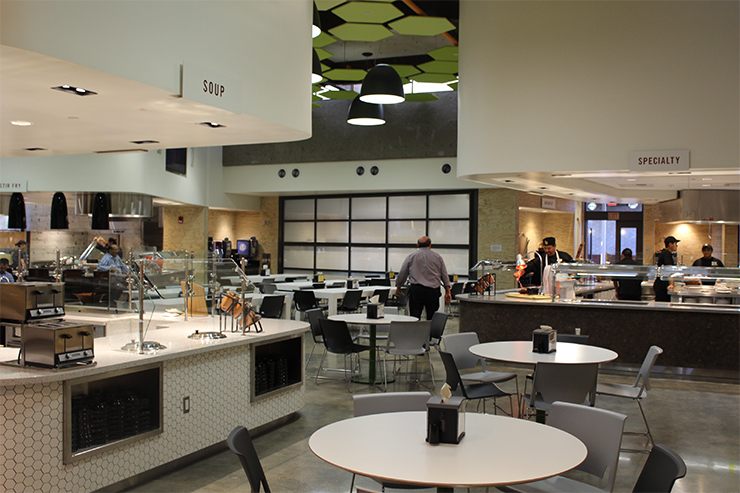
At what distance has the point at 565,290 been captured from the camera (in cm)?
811

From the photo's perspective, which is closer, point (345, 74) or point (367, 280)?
point (345, 74)

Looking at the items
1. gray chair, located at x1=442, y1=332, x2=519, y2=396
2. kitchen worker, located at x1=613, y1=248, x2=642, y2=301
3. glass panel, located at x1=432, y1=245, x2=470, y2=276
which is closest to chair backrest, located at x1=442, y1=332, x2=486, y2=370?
gray chair, located at x1=442, y1=332, x2=519, y2=396

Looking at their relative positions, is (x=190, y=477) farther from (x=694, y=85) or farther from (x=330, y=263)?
(x=330, y=263)

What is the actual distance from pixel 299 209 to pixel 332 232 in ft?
4.23

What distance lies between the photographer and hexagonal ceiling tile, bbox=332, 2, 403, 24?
8.38 m

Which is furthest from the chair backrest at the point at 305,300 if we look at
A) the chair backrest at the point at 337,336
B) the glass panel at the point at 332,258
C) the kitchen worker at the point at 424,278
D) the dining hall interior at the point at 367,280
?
the glass panel at the point at 332,258

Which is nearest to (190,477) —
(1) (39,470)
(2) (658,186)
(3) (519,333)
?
(1) (39,470)

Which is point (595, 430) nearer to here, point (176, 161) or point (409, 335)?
point (409, 335)

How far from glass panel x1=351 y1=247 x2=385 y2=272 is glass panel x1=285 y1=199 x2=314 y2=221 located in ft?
5.94

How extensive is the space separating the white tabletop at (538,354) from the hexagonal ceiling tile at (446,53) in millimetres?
6519

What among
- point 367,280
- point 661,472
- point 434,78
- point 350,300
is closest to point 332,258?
point 367,280

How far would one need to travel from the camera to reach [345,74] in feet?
39.6

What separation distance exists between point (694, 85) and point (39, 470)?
7640 millimetres

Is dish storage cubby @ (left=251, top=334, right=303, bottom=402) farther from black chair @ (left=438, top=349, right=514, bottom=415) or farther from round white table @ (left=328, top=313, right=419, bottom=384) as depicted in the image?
black chair @ (left=438, top=349, right=514, bottom=415)
